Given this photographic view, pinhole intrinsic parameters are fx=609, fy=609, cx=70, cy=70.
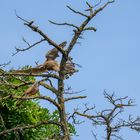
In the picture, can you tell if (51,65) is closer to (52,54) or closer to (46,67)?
(46,67)

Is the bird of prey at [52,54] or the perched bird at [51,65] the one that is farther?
the bird of prey at [52,54]

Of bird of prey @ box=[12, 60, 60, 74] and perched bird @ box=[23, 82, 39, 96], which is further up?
bird of prey @ box=[12, 60, 60, 74]

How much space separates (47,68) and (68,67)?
48 cm

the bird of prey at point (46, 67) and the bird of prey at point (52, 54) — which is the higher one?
the bird of prey at point (52, 54)

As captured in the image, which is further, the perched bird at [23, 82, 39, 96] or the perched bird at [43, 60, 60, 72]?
the perched bird at [43, 60, 60, 72]

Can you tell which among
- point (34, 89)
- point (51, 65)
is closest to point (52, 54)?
point (51, 65)

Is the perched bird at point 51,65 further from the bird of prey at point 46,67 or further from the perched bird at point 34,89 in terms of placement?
the perched bird at point 34,89

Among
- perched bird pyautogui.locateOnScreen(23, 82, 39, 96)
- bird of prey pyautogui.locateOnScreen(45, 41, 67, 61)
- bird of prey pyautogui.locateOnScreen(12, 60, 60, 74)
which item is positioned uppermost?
bird of prey pyautogui.locateOnScreen(45, 41, 67, 61)

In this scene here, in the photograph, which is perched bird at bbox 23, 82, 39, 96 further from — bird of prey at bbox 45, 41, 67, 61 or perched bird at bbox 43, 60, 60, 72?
bird of prey at bbox 45, 41, 67, 61

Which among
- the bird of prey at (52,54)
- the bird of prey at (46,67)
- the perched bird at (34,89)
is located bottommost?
the perched bird at (34,89)

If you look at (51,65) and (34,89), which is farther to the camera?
(51,65)

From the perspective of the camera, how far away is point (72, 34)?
1244 centimetres

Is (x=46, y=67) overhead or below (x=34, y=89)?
overhead

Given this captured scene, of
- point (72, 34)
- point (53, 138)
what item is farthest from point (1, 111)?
point (72, 34)
